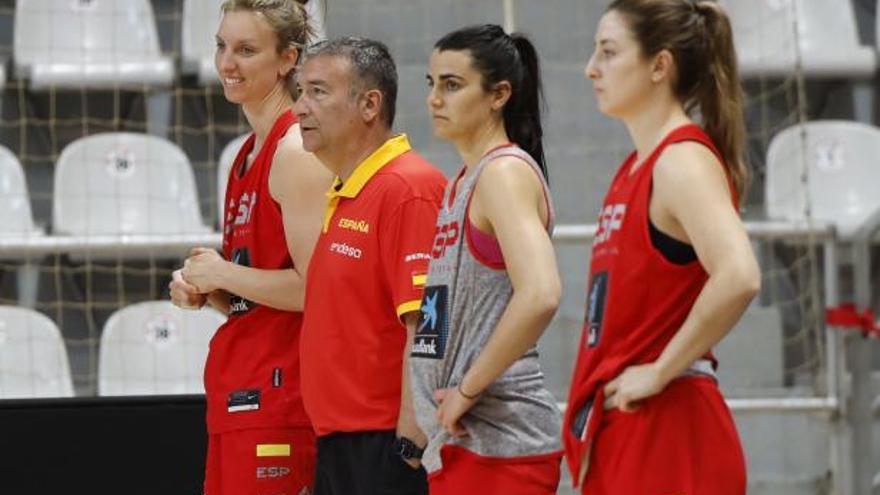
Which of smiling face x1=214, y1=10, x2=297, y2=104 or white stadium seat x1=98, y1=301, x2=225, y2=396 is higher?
smiling face x1=214, y1=10, x2=297, y2=104

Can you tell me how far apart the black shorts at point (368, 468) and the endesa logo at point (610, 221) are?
74 cm

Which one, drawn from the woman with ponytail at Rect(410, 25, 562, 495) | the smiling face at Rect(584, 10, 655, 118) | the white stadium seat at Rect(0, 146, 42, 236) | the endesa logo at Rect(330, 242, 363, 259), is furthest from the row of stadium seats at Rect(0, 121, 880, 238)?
the smiling face at Rect(584, 10, 655, 118)

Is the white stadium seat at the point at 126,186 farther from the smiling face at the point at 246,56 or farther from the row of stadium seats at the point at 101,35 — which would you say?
the smiling face at the point at 246,56

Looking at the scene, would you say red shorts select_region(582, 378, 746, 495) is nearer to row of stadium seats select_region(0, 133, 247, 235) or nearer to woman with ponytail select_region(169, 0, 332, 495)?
woman with ponytail select_region(169, 0, 332, 495)

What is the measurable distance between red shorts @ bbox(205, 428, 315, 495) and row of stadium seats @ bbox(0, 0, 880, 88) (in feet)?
10.5

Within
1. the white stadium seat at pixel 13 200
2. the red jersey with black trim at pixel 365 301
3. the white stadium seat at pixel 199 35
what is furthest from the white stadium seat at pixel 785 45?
the red jersey with black trim at pixel 365 301

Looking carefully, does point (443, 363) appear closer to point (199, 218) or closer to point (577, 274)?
point (577, 274)

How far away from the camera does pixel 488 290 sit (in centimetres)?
306

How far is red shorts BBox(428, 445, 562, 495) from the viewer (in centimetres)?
301

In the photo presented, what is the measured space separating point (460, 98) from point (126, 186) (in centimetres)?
356

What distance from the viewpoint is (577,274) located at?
6.09m

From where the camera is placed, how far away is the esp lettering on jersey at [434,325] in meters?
3.09

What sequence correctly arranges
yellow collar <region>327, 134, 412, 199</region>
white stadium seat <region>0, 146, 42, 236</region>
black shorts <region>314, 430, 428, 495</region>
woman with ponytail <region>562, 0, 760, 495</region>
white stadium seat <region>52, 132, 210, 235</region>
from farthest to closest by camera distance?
white stadium seat <region>52, 132, 210, 235</region>
white stadium seat <region>0, 146, 42, 236</region>
yellow collar <region>327, 134, 412, 199</region>
black shorts <region>314, 430, 428, 495</region>
woman with ponytail <region>562, 0, 760, 495</region>

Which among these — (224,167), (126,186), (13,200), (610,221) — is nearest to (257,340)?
(610,221)
